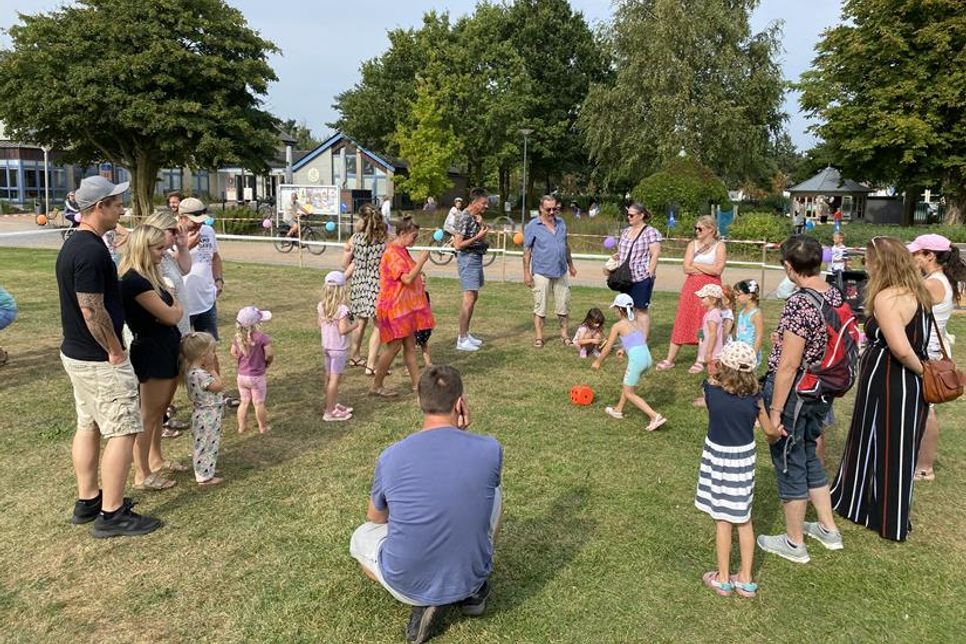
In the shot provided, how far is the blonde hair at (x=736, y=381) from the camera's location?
3252mm

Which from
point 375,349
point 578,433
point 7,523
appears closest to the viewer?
point 7,523

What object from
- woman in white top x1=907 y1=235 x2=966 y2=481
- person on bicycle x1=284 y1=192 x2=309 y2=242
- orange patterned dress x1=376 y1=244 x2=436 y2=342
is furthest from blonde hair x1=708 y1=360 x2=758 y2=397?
person on bicycle x1=284 y1=192 x2=309 y2=242

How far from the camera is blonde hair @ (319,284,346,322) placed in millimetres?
5602

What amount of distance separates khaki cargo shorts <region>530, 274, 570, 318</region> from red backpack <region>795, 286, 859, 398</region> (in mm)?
5083

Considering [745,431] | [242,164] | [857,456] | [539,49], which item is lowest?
[857,456]

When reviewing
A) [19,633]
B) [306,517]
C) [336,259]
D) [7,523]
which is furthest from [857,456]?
[336,259]

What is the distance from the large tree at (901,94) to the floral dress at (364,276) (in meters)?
28.6

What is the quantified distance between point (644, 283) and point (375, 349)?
3.04 meters

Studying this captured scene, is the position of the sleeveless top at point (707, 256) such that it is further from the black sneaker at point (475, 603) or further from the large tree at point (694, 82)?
the large tree at point (694, 82)

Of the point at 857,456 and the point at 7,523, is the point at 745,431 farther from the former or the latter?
the point at 7,523

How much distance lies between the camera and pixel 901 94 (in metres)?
28.6

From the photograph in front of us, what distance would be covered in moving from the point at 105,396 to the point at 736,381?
325cm

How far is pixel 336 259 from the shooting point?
1936cm

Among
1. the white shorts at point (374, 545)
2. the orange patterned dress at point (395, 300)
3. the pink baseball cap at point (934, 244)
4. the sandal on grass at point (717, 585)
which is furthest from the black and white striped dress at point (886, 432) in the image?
the orange patterned dress at point (395, 300)
